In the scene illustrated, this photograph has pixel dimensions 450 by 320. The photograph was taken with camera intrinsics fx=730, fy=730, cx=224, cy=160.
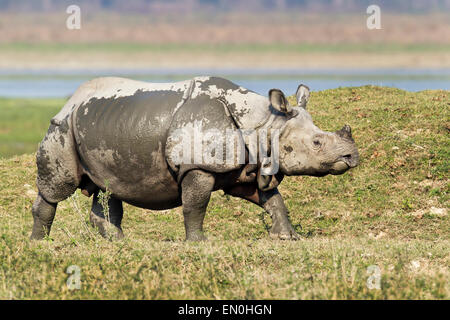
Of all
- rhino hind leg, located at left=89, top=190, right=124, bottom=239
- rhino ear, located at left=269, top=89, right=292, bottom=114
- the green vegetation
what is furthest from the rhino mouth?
the green vegetation

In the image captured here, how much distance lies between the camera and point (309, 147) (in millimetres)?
8398

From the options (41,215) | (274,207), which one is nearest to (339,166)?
(274,207)

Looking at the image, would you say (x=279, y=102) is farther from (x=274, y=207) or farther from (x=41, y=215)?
(x=41, y=215)

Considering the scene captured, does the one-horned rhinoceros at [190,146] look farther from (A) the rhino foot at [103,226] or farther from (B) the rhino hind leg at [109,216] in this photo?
(A) the rhino foot at [103,226]

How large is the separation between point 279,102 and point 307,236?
294 centimetres

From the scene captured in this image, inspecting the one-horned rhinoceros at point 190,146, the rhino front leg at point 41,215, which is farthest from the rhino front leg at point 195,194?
the rhino front leg at point 41,215

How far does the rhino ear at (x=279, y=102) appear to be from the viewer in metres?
8.38

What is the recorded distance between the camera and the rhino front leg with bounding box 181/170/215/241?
830cm

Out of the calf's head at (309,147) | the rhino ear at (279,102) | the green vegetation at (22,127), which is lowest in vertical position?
the green vegetation at (22,127)

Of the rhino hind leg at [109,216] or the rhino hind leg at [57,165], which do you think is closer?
the rhino hind leg at [57,165]

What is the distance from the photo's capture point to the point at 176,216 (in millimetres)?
12594

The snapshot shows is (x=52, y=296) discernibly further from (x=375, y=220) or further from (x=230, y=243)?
(x=375, y=220)

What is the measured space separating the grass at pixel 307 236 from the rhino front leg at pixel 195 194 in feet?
1.04
